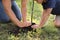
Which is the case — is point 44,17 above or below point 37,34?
above

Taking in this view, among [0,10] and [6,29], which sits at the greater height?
[0,10]

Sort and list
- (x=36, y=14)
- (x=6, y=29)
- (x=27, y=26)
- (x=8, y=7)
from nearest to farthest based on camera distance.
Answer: (x=8, y=7), (x=27, y=26), (x=6, y=29), (x=36, y=14)

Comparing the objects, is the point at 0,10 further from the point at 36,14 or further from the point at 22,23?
the point at 36,14

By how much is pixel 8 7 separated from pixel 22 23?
0.89 ft

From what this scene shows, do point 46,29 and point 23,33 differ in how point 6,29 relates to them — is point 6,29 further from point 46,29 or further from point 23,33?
point 46,29

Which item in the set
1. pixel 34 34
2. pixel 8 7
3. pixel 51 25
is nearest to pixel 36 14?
pixel 51 25

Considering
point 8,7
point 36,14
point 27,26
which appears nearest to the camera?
point 8,7

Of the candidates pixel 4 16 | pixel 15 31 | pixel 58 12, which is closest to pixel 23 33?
pixel 15 31

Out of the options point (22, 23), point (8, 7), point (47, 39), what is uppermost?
point (8, 7)

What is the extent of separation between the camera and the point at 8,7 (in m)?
2.72

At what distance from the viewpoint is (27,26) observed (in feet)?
9.73

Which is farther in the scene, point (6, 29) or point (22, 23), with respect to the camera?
point (6, 29)

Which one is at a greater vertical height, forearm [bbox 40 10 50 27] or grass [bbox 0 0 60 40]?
forearm [bbox 40 10 50 27]

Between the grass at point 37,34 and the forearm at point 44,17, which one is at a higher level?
the forearm at point 44,17
